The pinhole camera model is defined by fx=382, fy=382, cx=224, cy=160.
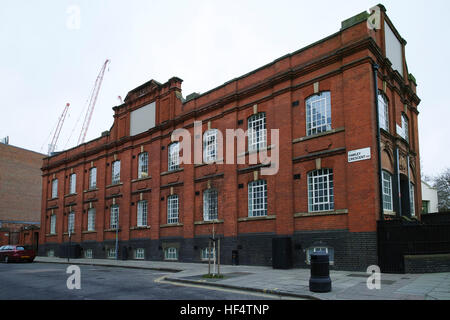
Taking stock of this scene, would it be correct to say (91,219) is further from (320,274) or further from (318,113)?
(320,274)

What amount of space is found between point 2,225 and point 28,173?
897 cm

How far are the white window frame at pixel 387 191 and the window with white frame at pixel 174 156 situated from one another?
12.9m

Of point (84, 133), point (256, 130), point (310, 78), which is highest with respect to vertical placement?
point (84, 133)

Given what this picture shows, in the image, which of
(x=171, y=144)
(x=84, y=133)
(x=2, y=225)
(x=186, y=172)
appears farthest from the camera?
(x=84, y=133)

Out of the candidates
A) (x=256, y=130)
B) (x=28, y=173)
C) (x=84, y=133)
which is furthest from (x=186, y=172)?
(x=84, y=133)

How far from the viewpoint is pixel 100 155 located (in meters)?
32.5

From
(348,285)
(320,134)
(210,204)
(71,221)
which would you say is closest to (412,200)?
(320,134)

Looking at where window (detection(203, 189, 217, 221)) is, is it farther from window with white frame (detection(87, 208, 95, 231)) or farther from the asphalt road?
window with white frame (detection(87, 208, 95, 231))

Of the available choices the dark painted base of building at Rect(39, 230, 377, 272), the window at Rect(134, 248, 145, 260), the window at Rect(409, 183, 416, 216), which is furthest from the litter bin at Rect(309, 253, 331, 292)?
the window at Rect(134, 248, 145, 260)

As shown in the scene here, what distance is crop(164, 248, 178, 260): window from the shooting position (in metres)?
24.4

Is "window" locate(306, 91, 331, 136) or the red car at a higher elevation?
"window" locate(306, 91, 331, 136)

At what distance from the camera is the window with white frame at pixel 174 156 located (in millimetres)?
25328

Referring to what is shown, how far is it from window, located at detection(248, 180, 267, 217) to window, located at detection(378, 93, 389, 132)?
635cm
